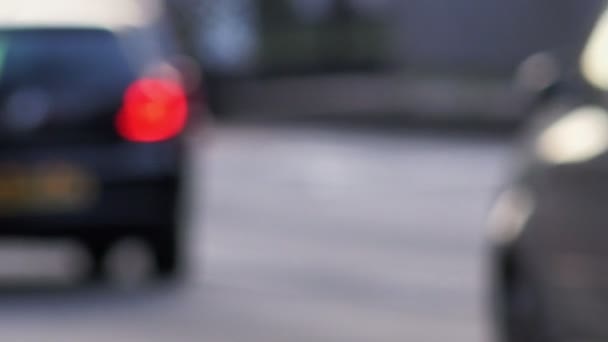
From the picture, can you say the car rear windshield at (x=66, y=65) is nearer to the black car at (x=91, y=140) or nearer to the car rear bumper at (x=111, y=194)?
the black car at (x=91, y=140)

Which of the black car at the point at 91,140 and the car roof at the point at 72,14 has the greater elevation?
the car roof at the point at 72,14

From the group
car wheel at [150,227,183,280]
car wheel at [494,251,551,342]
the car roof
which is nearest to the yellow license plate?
car wheel at [150,227,183,280]

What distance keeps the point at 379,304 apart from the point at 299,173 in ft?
31.9

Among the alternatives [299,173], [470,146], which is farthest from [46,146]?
[470,146]

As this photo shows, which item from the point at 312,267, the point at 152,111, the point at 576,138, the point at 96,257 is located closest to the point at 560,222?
the point at 576,138

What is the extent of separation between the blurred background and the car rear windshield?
49 centimetres

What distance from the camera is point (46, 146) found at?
10.1m

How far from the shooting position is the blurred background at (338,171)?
9.33 metres

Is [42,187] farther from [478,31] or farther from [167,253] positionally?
[478,31]

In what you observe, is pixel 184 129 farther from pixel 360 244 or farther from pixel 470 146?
pixel 470 146

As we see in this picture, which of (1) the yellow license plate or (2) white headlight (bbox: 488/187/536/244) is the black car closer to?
(1) the yellow license plate

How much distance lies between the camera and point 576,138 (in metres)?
6.51

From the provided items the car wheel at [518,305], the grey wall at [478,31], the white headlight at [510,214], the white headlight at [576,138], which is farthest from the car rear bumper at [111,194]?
the grey wall at [478,31]

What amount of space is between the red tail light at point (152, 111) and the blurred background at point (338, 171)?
1.96 feet
